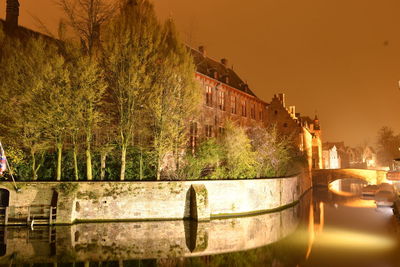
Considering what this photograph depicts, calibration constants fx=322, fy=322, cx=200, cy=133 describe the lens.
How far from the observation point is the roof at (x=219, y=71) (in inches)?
1262

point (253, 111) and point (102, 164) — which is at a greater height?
point (253, 111)

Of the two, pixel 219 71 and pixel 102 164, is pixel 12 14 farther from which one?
pixel 219 71

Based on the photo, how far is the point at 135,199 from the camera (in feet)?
60.3

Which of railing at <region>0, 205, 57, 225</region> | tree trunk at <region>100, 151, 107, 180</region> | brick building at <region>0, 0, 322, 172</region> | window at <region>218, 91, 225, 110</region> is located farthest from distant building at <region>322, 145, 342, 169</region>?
railing at <region>0, 205, 57, 225</region>

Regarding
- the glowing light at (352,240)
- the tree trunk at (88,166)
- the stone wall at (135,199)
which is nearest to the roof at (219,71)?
the stone wall at (135,199)

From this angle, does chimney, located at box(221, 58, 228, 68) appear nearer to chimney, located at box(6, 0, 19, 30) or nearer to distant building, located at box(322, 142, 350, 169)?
chimney, located at box(6, 0, 19, 30)

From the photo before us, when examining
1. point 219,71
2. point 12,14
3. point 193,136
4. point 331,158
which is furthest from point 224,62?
point 331,158

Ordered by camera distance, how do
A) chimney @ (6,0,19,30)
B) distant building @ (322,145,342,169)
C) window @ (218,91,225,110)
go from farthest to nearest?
distant building @ (322,145,342,169), window @ (218,91,225,110), chimney @ (6,0,19,30)

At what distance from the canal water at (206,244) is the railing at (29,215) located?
935 millimetres

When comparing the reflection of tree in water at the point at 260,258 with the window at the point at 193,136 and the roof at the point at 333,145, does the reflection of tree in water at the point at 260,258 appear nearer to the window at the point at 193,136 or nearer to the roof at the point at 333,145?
the window at the point at 193,136

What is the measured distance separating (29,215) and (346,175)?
42.1 m

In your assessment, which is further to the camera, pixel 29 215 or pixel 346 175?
pixel 346 175

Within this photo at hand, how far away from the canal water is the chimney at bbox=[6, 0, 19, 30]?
17.7 m

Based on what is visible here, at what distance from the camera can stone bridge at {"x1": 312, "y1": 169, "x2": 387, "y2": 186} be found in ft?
144
